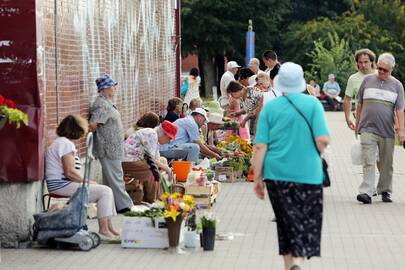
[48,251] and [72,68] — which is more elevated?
[72,68]

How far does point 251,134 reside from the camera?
22.4 m

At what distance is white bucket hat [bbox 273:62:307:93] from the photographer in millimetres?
9336

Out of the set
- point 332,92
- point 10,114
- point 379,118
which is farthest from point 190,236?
point 332,92

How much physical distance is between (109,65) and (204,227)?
20.6ft

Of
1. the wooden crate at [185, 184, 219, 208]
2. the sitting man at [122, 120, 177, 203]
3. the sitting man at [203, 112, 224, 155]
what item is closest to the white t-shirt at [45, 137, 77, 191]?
the sitting man at [122, 120, 177, 203]

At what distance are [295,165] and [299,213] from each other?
1.22 ft

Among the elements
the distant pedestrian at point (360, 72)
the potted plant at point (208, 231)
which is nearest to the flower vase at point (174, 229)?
the potted plant at point (208, 231)

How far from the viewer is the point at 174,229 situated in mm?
11672

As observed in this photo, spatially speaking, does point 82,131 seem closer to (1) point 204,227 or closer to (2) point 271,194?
(1) point 204,227

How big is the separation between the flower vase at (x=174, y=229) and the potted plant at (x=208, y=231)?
9.1 inches

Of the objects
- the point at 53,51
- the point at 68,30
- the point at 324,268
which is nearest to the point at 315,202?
the point at 324,268

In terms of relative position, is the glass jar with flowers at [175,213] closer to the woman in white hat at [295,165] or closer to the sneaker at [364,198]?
the woman in white hat at [295,165]

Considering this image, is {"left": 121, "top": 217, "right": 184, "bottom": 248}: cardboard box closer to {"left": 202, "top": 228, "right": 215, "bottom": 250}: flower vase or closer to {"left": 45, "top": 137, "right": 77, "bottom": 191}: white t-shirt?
{"left": 202, "top": 228, "right": 215, "bottom": 250}: flower vase

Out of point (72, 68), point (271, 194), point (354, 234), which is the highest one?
point (72, 68)
